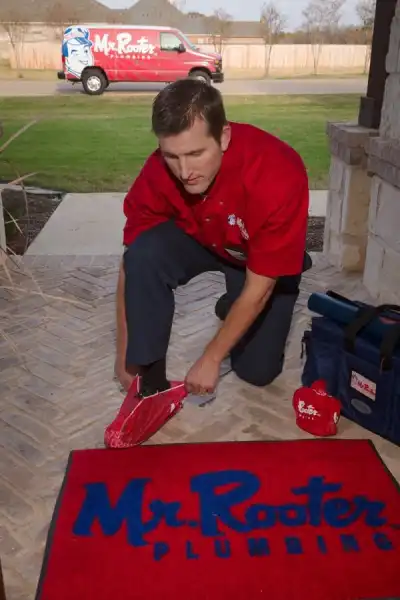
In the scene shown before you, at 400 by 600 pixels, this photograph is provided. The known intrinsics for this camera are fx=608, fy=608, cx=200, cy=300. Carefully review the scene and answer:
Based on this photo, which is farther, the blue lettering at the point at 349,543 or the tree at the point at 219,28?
the tree at the point at 219,28

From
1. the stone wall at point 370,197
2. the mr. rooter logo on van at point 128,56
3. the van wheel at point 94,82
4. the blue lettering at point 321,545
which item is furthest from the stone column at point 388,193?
the van wheel at point 94,82

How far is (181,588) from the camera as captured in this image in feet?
5.73

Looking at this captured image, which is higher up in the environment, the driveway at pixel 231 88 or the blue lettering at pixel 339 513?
the driveway at pixel 231 88

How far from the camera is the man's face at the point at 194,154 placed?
195cm

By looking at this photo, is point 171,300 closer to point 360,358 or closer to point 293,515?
point 360,358

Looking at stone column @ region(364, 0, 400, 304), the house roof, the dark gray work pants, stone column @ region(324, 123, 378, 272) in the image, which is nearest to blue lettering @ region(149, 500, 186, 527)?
the dark gray work pants

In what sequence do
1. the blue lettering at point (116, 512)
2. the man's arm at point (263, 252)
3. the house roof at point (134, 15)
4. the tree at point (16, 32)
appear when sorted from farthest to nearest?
the house roof at point (134, 15)
the tree at point (16, 32)
the man's arm at point (263, 252)
the blue lettering at point (116, 512)

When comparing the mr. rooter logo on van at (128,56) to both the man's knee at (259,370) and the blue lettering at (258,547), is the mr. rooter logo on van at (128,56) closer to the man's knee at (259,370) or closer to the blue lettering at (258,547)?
the man's knee at (259,370)

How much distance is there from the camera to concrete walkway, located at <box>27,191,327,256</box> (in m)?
4.79

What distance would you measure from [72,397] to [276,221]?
→ 1.30 metres

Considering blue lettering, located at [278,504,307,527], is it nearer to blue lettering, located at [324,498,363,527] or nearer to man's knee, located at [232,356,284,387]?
blue lettering, located at [324,498,363,527]

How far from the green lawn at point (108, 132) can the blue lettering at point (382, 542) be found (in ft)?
14.7

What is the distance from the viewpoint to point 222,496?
211 cm

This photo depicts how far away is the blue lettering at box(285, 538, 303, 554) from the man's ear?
133 cm
